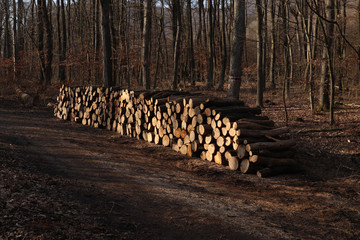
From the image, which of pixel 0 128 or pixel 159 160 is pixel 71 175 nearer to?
pixel 159 160

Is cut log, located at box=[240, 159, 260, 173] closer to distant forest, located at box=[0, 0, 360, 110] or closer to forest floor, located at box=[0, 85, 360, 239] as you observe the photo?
forest floor, located at box=[0, 85, 360, 239]

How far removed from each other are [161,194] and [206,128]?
8.24 feet

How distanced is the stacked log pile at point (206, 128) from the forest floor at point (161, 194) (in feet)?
0.91

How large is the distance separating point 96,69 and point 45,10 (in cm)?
509

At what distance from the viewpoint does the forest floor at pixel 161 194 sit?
3.96m

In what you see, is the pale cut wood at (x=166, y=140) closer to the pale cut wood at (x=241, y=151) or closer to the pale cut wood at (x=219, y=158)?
the pale cut wood at (x=219, y=158)

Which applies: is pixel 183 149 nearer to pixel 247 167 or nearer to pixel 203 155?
pixel 203 155

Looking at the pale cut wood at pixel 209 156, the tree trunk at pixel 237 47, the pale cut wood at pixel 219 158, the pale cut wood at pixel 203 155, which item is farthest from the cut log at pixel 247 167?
the tree trunk at pixel 237 47

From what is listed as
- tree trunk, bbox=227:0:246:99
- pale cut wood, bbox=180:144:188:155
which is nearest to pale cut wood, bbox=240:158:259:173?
pale cut wood, bbox=180:144:188:155

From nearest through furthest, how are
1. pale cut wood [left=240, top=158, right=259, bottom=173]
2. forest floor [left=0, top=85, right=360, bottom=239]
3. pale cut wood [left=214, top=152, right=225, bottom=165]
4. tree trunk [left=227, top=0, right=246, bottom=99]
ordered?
forest floor [left=0, top=85, right=360, bottom=239] < pale cut wood [left=240, top=158, right=259, bottom=173] < pale cut wood [left=214, top=152, right=225, bottom=165] < tree trunk [left=227, top=0, right=246, bottom=99]

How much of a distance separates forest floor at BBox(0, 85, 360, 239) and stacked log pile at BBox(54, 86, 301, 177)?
0.28 meters

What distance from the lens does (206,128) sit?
741 centimetres

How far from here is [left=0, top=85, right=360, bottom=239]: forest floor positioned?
3.96m

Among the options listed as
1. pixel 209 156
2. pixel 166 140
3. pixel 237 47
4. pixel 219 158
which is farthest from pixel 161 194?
pixel 237 47
